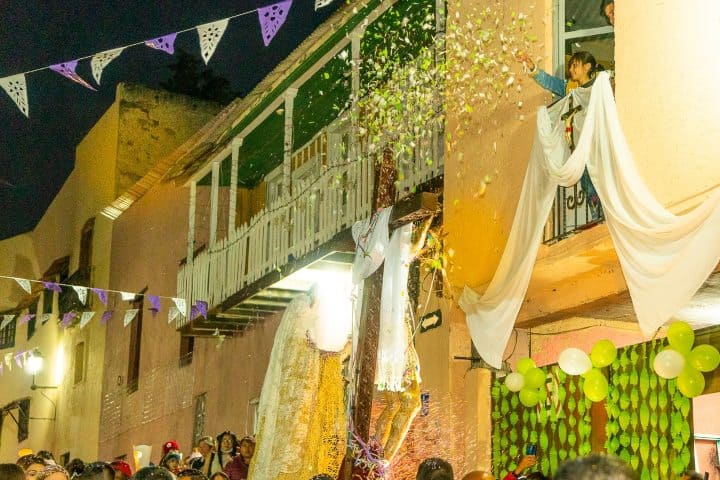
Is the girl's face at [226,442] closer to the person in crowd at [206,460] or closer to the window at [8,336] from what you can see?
the person in crowd at [206,460]

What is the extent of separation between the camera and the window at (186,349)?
19125mm

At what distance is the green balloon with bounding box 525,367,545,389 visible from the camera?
31.9 ft

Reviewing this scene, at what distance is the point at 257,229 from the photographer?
14.7m

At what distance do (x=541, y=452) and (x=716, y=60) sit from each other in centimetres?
429

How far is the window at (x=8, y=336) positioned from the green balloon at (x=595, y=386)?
2517cm

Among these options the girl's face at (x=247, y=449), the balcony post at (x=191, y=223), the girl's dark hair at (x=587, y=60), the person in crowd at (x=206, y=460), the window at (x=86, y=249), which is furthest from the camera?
the window at (x=86, y=249)

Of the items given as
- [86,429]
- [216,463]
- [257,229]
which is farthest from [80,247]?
[216,463]

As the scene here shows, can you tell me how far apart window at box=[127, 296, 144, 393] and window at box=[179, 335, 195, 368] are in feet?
8.18

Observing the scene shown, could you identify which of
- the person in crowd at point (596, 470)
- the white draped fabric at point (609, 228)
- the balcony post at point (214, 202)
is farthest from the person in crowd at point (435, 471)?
the balcony post at point (214, 202)

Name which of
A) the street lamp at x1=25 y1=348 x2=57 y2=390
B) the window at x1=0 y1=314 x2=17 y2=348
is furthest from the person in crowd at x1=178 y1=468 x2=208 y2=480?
the window at x1=0 y1=314 x2=17 y2=348

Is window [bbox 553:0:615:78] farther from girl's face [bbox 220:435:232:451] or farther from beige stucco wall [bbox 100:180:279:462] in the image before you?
beige stucco wall [bbox 100:180:279:462]

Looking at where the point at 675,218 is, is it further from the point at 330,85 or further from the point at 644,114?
the point at 330,85

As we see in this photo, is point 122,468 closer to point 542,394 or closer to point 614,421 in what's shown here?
point 542,394

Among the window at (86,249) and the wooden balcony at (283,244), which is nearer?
the wooden balcony at (283,244)
